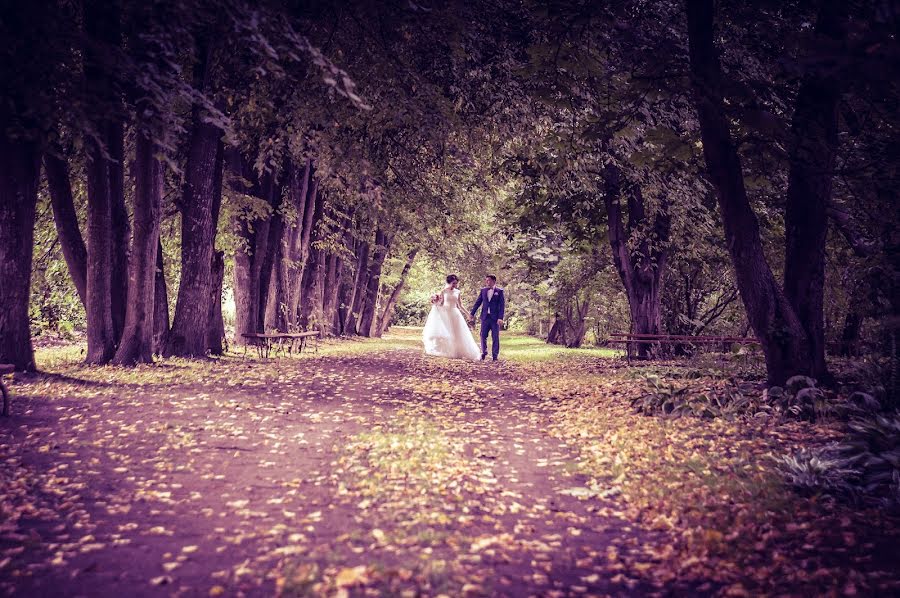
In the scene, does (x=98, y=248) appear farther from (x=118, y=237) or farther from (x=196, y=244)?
(x=196, y=244)

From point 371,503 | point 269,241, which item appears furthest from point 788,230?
point 269,241

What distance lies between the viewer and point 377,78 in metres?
11.4

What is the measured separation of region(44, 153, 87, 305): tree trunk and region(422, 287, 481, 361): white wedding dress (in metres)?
9.90

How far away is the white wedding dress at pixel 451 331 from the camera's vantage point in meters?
19.6

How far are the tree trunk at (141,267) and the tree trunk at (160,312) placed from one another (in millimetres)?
1767

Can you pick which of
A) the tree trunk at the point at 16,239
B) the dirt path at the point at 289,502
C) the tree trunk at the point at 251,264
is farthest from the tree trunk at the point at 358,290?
the dirt path at the point at 289,502

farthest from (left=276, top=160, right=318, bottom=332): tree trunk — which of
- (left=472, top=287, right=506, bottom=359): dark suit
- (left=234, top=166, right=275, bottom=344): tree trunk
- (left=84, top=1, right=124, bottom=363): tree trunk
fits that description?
(left=84, top=1, right=124, bottom=363): tree trunk

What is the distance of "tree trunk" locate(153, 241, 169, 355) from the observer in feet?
46.6

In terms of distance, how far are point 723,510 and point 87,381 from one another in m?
9.44

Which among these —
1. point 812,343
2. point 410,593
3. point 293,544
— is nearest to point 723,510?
point 410,593

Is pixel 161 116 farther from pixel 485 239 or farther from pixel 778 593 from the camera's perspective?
pixel 485 239

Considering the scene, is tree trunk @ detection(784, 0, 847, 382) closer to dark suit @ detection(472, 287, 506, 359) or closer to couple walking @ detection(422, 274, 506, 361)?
dark suit @ detection(472, 287, 506, 359)

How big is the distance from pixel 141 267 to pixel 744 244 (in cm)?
1053

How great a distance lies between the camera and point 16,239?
9.95 m
